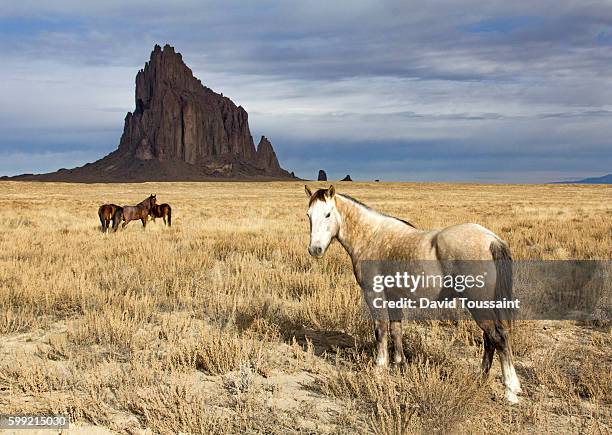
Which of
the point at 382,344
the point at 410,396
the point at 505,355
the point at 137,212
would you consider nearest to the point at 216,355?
the point at 382,344

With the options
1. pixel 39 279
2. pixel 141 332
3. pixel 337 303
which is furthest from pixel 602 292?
pixel 39 279

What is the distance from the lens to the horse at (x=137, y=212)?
746 inches

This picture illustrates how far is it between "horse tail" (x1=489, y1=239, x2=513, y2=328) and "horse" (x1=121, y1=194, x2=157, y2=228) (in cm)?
1698

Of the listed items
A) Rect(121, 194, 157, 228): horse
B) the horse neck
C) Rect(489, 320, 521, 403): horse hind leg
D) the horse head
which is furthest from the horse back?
Rect(121, 194, 157, 228): horse

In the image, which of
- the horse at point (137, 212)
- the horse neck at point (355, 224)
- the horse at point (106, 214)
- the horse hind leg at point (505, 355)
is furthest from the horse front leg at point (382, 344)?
the horse at point (137, 212)

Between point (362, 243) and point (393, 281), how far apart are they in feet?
2.05

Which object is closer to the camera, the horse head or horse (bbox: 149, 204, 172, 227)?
the horse head

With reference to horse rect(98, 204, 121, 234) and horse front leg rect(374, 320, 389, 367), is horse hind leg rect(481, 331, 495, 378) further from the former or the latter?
horse rect(98, 204, 121, 234)

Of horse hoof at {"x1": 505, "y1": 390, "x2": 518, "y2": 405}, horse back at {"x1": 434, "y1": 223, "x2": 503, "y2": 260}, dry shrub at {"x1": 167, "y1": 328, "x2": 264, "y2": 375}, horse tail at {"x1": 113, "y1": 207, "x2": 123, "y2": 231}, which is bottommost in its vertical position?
horse hoof at {"x1": 505, "y1": 390, "x2": 518, "y2": 405}

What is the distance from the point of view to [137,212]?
1952 centimetres

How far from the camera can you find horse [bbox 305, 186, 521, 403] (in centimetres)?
423

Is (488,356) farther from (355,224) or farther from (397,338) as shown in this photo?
(355,224)

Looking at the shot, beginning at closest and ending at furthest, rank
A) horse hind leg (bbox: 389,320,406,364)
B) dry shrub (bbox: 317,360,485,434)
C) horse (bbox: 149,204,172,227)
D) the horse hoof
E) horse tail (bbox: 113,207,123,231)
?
dry shrub (bbox: 317,360,485,434) → the horse hoof → horse hind leg (bbox: 389,320,406,364) → horse tail (bbox: 113,207,123,231) → horse (bbox: 149,204,172,227)

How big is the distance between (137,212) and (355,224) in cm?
1603
